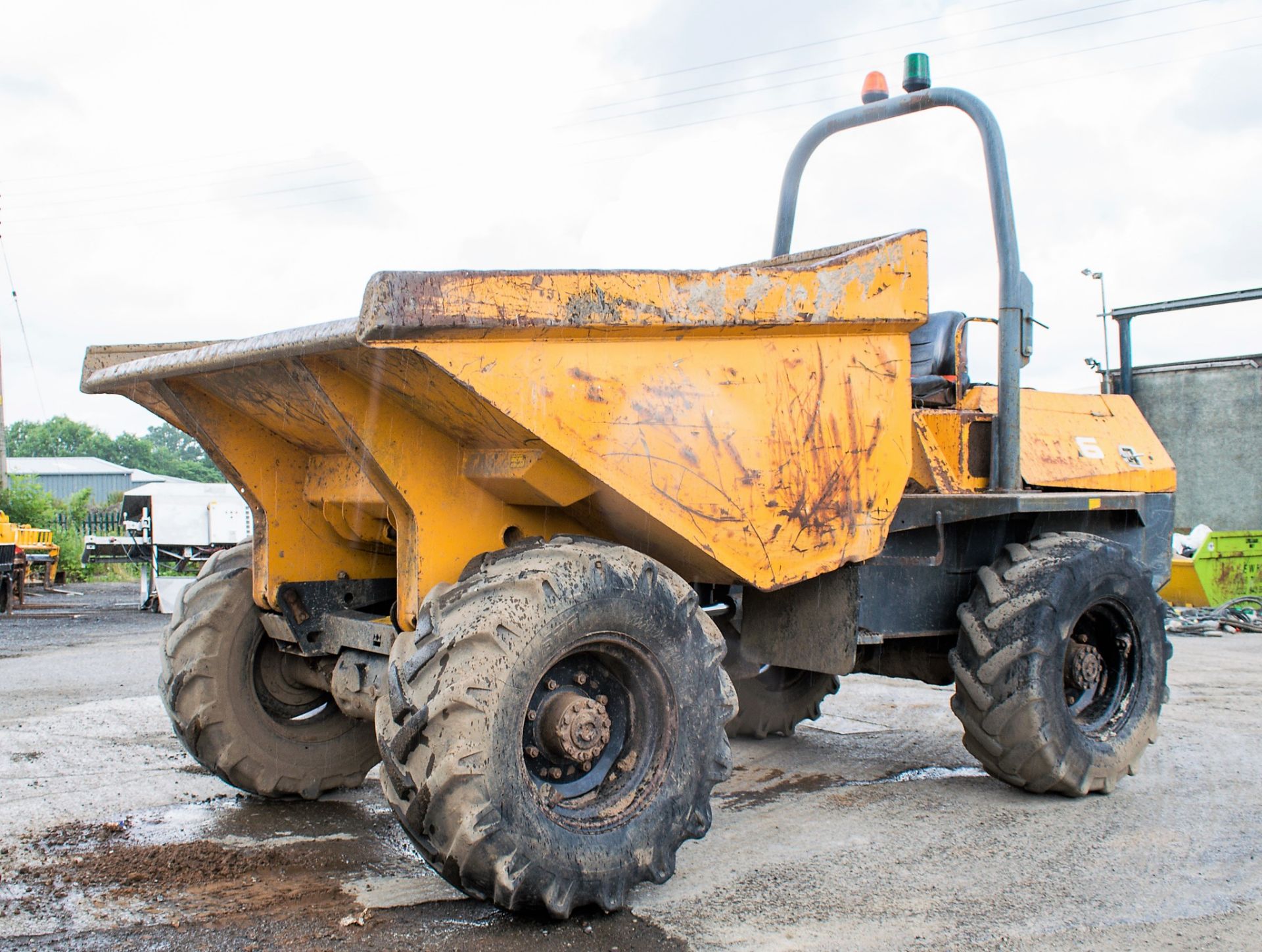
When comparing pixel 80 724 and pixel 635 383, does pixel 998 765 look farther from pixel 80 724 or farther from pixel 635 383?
pixel 80 724

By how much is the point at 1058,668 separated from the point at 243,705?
3.30 meters

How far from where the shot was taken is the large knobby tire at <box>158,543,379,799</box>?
14.4ft

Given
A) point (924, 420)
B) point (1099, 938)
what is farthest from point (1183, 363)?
point (1099, 938)

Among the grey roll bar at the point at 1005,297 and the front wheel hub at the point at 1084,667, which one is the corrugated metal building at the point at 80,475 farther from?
the front wheel hub at the point at 1084,667

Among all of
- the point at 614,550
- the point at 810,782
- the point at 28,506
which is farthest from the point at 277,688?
the point at 28,506

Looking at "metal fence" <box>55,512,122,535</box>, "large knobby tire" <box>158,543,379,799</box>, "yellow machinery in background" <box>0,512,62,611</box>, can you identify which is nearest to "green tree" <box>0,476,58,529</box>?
"metal fence" <box>55,512,122,535</box>

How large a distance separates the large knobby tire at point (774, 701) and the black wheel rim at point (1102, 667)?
1.35 m

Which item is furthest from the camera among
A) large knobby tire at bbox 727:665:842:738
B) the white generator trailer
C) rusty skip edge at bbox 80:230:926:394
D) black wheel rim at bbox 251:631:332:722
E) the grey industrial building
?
the white generator trailer

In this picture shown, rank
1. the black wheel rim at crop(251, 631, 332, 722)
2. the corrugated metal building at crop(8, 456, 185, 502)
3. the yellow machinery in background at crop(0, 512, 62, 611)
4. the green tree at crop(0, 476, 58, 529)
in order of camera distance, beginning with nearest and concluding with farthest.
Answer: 1. the black wheel rim at crop(251, 631, 332, 722)
2. the yellow machinery in background at crop(0, 512, 62, 611)
3. the green tree at crop(0, 476, 58, 529)
4. the corrugated metal building at crop(8, 456, 185, 502)

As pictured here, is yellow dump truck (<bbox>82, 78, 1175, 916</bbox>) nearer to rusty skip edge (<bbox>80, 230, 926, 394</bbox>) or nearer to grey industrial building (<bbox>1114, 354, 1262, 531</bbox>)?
rusty skip edge (<bbox>80, 230, 926, 394</bbox>)

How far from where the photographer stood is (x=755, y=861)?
3.97 meters

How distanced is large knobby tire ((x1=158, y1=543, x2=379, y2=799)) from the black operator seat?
10.0 ft

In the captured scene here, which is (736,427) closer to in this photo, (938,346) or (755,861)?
(755,861)

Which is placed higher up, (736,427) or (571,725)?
(736,427)
